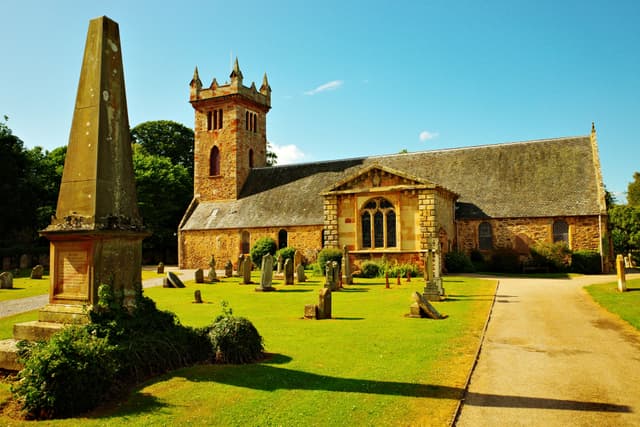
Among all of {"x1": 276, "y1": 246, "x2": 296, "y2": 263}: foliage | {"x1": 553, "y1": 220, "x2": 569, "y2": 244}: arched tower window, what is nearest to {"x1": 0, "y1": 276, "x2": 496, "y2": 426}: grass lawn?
{"x1": 553, "y1": 220, "x2": 569, "y2": 244}: arched tower window

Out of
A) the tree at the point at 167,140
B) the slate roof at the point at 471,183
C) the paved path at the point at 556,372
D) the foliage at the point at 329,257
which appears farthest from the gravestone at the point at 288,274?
the tree at the point at 167,140

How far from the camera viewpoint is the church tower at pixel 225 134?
42625 mm

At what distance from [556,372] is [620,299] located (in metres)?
10.0

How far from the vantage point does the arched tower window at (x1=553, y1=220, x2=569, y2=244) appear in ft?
100

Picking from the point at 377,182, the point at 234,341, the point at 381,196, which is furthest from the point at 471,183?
the point at 234,341

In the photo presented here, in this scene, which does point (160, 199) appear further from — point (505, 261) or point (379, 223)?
point (505, 261)

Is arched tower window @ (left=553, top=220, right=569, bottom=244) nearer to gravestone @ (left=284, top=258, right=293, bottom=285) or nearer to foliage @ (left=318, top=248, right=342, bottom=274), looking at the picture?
foliage @ (left=318, top=248, right=342, bottom=274)

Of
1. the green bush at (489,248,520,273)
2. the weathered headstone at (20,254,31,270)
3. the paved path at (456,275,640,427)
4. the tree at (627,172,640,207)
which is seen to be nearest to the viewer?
the paved path at (456,275,640,427)

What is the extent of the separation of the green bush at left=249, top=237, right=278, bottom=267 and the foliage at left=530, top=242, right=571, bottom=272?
58.3 feet

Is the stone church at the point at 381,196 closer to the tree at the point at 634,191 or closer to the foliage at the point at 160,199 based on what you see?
the foliage at the point at 160,199

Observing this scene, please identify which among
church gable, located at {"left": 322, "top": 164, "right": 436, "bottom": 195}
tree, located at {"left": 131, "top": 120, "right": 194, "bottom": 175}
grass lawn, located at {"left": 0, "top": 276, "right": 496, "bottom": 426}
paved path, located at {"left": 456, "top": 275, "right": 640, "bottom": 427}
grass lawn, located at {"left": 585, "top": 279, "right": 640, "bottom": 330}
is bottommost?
paved path, located at {"left": 456, "top": 275, "right": 640, "bottom": 427}

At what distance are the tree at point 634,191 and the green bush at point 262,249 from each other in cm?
4511

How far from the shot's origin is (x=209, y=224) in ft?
133

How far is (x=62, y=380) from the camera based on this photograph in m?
6.23
